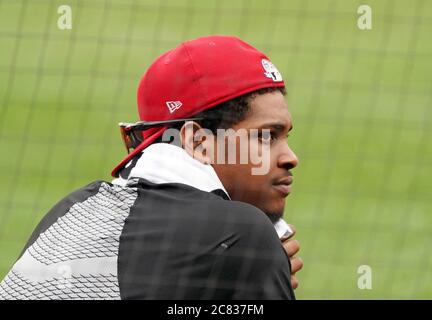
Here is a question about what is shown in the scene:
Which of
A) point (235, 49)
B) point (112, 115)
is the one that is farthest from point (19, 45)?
point (235, 49)

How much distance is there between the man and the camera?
2.96 metres

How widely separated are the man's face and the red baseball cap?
0.22 feet

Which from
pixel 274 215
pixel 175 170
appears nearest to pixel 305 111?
pixel 274 215

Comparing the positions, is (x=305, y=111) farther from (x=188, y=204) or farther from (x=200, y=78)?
A: (x=188, y=204)

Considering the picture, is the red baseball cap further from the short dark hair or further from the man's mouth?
the man's mouth

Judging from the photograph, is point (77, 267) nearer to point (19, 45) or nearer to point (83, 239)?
point (83, 239)

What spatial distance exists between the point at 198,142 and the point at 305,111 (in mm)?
6434

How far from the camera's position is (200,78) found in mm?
3342

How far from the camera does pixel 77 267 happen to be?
3.02m

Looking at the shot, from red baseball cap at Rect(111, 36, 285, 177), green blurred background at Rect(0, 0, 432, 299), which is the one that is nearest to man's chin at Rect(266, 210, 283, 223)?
red baseball cap at Rect(111, 36, 285, 177)

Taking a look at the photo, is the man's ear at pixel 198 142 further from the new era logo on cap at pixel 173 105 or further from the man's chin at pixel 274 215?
the man's chin at pixel 274 215

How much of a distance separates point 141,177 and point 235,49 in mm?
523

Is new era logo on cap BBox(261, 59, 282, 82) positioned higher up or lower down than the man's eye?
higher up
